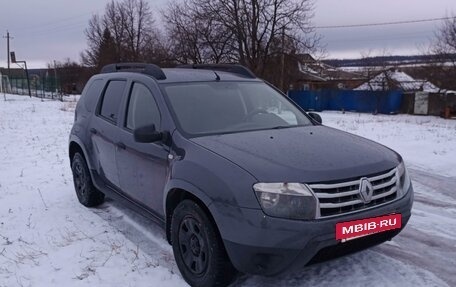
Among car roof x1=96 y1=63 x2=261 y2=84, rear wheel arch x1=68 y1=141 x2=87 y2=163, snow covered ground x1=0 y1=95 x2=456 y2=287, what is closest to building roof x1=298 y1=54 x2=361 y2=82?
snow covered ground x1=0 y1=95 x2=456 y2=287

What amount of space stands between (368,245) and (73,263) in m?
2.63

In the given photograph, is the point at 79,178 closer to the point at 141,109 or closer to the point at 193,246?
the point at 141,109

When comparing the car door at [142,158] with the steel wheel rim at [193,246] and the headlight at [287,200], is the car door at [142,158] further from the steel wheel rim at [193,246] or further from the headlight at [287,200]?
the headlight at [287,200]

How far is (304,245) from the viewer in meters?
2.95

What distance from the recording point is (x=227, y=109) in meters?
4.31

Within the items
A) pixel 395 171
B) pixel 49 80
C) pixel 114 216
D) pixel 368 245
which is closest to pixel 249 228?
pixel 368 245

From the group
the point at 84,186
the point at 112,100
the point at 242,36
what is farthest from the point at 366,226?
the point at 242,36

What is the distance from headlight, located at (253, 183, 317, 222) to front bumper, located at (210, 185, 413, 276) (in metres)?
0.05

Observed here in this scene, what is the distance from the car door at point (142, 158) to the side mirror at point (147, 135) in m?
0.11

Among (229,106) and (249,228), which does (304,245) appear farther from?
(229,106)

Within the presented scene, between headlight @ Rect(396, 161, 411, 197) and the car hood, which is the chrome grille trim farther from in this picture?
headlight @ Rect(396, 161, 411, 197)

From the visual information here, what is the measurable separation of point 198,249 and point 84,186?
290cm

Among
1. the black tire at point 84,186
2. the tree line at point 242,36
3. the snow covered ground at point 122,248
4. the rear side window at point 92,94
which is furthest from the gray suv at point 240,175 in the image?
the tree line at point 242,36

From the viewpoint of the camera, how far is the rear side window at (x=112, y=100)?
498cm
